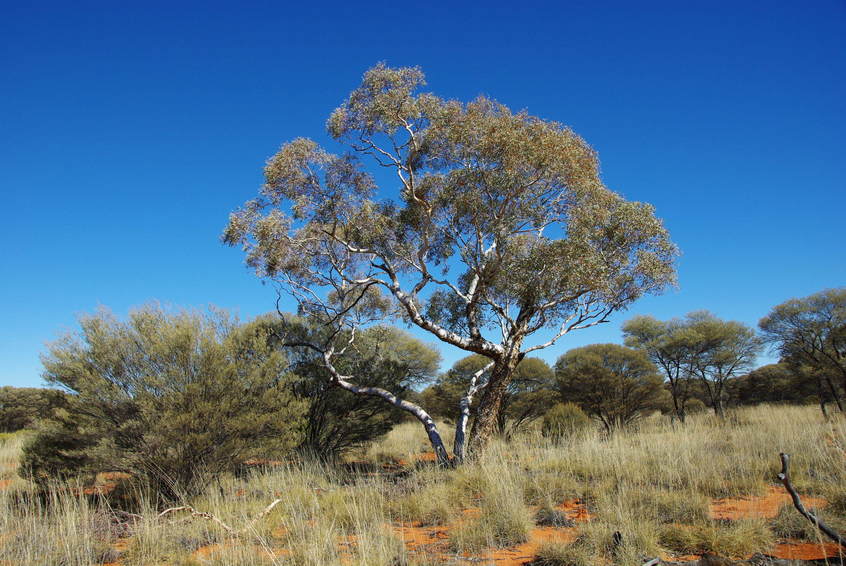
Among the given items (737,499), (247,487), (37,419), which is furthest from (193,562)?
(737,499)

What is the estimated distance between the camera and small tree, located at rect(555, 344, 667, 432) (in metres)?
20.0

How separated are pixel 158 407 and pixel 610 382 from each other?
17433 millimetres

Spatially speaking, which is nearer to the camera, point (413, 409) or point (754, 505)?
point (754, 505)

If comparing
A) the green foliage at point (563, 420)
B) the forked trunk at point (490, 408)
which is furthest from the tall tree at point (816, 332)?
the forked trunk at point (490, 408)

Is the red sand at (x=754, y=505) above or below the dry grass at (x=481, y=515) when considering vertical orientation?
below

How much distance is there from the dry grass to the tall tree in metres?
14.3

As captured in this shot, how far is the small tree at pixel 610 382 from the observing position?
20047 millimetres

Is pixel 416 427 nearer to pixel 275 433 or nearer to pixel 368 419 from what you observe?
pixel 368 419

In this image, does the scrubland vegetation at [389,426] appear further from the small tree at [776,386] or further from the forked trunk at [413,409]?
the small tree at [776,386]

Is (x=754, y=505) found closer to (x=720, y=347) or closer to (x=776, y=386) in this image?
(x=720, y=347)

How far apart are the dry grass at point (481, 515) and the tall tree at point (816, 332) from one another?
14.3 meters

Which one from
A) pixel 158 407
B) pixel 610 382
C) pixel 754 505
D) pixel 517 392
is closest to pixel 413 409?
pixel 158 407

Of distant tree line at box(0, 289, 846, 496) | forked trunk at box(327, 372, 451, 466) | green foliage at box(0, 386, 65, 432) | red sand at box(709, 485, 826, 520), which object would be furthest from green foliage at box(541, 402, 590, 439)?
green foliage at box(0, 386, 65, 432)

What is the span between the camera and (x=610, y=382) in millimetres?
19938
